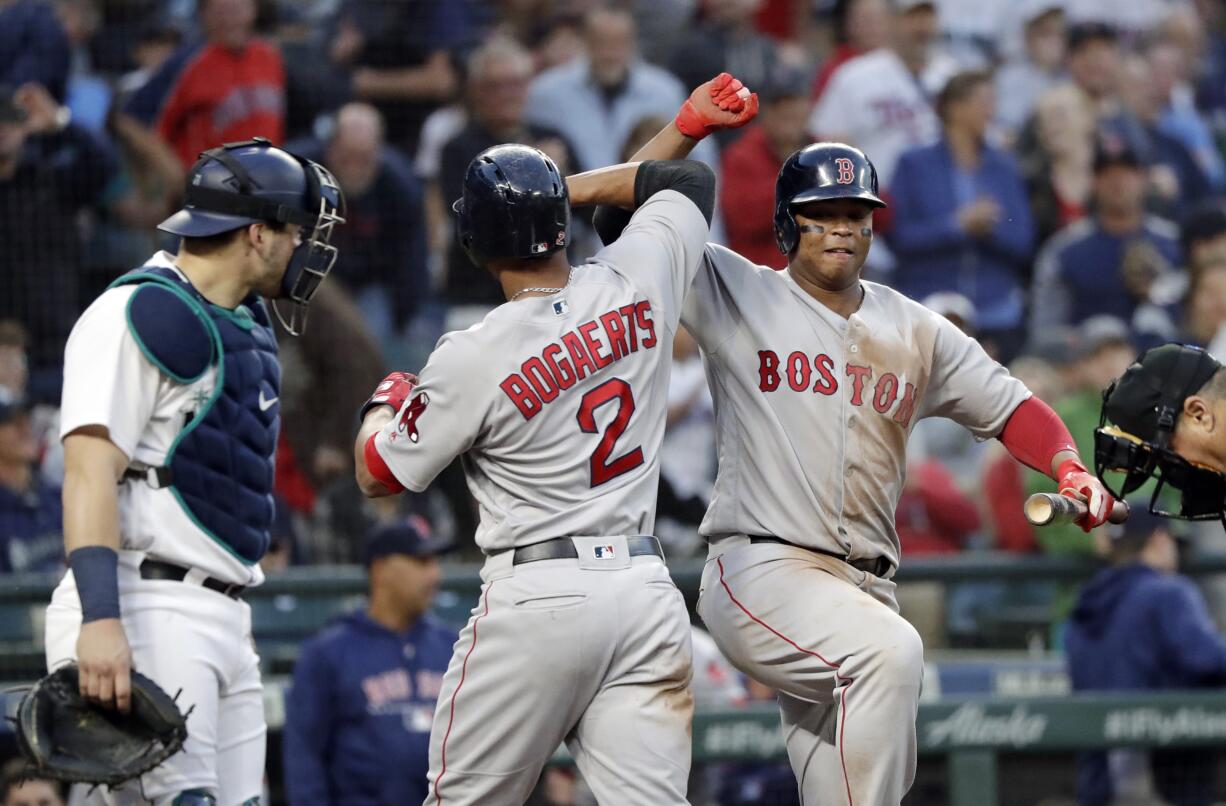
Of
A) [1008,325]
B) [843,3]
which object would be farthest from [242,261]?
[843,3]

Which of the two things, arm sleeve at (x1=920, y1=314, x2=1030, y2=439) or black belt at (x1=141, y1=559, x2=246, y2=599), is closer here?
black belt at (x1=141, y1=559, x2=246, y2=599)

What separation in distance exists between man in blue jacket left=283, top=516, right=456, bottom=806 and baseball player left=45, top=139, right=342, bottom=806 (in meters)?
1.86

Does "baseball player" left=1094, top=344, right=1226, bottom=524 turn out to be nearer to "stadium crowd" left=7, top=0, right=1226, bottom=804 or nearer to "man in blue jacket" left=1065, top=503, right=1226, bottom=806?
"stadium crowd" left=7, top=0, right=1226, bottom=804

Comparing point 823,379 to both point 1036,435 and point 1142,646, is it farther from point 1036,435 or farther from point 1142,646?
point 1142,646

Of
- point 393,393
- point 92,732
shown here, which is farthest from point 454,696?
point 92,732

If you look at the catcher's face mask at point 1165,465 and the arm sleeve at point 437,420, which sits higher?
the arm sleeve at point 437,420

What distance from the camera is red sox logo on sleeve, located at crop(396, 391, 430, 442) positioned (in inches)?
144

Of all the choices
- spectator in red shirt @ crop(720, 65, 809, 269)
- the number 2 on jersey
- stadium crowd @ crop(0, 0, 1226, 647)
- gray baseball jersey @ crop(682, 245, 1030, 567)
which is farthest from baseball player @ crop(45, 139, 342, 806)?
spectator in red shirt @ crop(720, 65, 809, 269)

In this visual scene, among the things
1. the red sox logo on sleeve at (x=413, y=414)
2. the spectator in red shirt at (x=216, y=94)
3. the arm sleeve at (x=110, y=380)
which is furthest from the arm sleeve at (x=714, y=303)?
the spectator in red shirt at (x=216, y=94)

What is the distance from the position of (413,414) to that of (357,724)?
267 cm

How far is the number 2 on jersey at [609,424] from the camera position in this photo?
366 cm

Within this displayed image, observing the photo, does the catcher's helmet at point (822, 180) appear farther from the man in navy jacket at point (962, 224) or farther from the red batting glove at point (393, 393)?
the man in navy jacket at point (962, 224)

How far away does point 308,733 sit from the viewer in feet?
19.6

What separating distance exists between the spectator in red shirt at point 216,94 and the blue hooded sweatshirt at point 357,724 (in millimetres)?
2846
